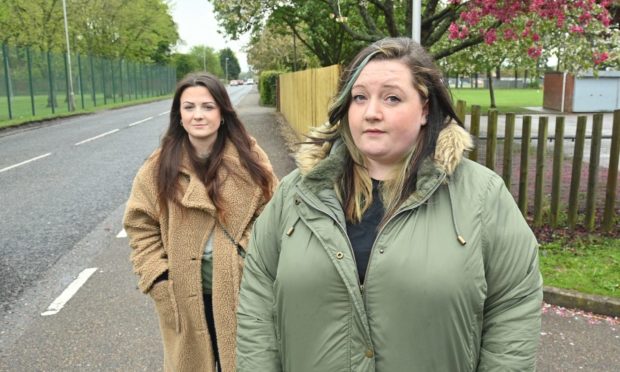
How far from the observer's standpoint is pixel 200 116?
264cm

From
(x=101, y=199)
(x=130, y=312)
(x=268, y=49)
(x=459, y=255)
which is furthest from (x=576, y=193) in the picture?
(x=268, y=49)

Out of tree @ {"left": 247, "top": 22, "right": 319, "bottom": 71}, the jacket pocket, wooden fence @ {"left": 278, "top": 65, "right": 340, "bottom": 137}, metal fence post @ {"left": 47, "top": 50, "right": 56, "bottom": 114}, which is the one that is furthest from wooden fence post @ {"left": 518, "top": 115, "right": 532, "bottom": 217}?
tree @ {"left": 247, "top": 22, "right": 319, "bottom": 71}

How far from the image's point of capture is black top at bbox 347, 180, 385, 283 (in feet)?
5.87

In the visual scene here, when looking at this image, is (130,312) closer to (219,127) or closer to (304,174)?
(219,127)

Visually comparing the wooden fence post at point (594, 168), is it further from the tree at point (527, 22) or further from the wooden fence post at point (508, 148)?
the tree at point (527, 22)

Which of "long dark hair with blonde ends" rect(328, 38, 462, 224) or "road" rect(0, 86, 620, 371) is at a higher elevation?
"long dark hair with blonde ends" rect(328, 38, 462, 224)

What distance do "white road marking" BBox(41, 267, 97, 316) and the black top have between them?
11.5ft

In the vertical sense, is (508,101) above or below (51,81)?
below

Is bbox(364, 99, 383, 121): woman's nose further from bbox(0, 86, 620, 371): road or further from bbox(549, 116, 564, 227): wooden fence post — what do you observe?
bbox(549, 116, 564, 227): wooden fence post

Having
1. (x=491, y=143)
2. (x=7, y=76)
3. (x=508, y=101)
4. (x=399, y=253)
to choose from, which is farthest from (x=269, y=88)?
(x=399, y=253)

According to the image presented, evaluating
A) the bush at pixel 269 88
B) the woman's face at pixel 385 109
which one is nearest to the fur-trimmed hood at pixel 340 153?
the woman's face at pixel 385 109

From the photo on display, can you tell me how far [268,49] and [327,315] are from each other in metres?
36.9

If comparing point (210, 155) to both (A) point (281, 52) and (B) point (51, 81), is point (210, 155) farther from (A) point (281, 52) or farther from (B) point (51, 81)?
(A) point (281, 52)

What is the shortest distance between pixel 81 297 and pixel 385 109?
3.86 metres
